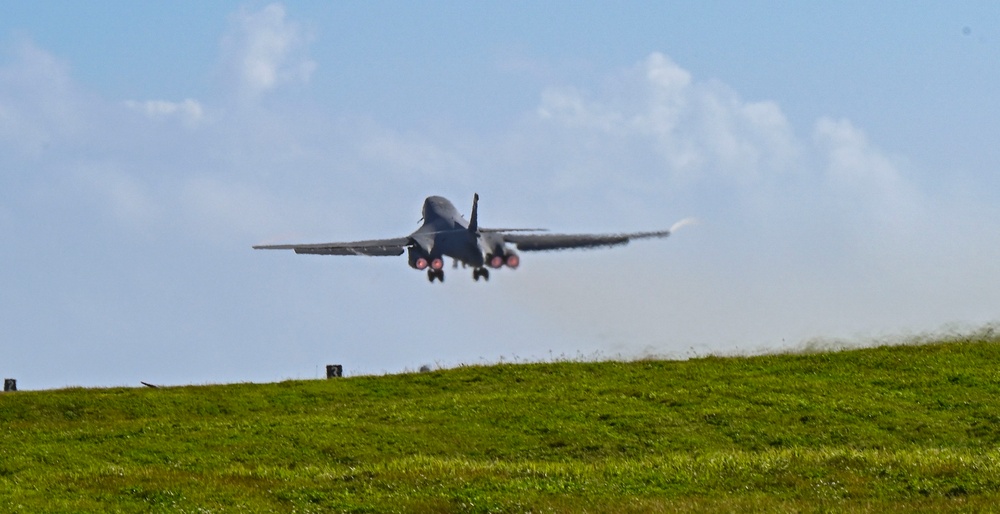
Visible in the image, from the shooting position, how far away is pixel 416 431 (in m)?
40.1

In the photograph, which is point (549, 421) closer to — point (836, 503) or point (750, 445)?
point (750, 445)

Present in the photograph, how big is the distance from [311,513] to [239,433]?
50.1ft

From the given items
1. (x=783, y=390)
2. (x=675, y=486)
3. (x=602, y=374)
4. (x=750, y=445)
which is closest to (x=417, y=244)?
(x=602, y=374)

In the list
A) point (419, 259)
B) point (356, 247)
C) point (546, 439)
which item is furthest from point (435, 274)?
point (546, 439)

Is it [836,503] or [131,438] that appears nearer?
[836,503]

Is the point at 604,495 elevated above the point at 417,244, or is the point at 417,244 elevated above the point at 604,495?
the point at 417,244

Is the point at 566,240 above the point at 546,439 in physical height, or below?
above

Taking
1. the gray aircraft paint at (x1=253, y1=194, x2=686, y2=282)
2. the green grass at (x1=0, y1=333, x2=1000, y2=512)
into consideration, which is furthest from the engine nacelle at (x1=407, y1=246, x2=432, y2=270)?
the green grass at (x1=0, y1=333, x2=1000, y2=512)

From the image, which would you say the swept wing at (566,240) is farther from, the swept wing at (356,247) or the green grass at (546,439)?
the green grass at (546,439)

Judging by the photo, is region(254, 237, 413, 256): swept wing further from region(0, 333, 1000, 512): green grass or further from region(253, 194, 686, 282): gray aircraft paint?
region(0, 333, 1000, 512): green grass

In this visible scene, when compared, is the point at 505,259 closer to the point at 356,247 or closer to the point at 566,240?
the point at 566,240

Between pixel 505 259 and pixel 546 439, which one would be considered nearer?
pixel 546 439

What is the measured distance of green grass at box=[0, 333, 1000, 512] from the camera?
26.6 meters

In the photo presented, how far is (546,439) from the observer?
39.0 metres
